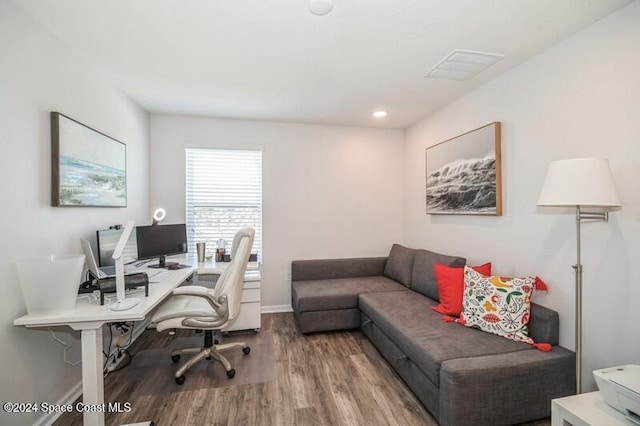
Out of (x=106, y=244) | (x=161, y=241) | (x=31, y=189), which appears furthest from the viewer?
(x=161, y=241)

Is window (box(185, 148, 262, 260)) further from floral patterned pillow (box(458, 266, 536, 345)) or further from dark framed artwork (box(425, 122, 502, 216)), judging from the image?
floral patterned pillow (box(458, 266, 536, 345))

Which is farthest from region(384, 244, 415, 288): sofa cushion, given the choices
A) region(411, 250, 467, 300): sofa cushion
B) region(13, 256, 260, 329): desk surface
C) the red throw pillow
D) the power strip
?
the power strip

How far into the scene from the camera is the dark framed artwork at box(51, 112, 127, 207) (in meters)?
1.88

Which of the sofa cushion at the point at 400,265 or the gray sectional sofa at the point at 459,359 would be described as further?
the sofa cushion at the point at 400,265

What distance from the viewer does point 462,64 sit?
90.0 inches

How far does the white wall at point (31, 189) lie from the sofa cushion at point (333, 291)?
6.41ft

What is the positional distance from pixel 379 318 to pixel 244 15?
2.54m

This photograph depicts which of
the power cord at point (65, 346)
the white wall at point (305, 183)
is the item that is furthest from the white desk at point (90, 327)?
the white wall at point (305, 183)

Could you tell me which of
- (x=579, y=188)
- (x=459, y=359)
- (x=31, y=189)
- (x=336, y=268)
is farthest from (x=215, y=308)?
(x=579, y=188)

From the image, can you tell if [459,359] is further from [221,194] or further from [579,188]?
[221,194]

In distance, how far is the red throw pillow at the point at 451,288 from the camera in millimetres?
2398

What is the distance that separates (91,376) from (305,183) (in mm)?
2862

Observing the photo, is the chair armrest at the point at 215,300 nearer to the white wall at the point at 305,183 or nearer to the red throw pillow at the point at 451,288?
the white wall at the point at 305,183

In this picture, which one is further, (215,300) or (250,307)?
(250,307)
